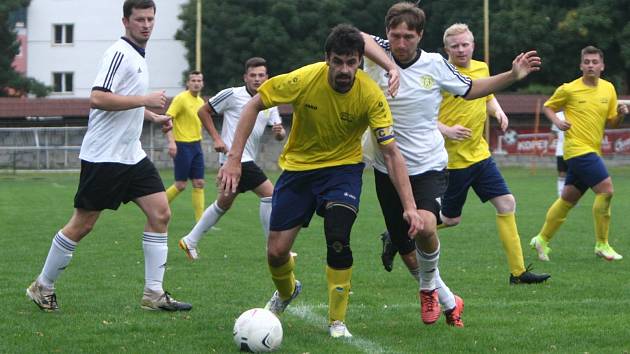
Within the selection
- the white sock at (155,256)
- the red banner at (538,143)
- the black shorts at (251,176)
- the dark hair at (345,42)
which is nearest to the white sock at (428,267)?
the dark hair at (345,42)

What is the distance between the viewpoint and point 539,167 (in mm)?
40094

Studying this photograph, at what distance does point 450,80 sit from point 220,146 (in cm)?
410

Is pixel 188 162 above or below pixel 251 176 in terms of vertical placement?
below

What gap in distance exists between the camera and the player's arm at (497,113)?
366 inches

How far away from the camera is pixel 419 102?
7.23 metres

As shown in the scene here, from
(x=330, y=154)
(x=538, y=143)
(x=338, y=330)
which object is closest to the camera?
(x=338, y=330)

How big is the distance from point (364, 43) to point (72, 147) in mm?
32324

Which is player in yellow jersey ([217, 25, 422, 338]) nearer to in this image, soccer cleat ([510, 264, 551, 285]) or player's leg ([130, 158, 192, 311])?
player's leg ([130, 158, 192, 311])

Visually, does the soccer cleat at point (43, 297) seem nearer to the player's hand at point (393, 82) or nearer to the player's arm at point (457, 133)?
the player's hand at point (393, 82)

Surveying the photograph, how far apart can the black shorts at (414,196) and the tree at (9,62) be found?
1904 inches

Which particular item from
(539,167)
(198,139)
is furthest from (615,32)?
(198,139)

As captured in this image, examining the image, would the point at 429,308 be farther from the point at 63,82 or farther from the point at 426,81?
the point at 63,82

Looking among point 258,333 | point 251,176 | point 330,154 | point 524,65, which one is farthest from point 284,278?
point 251,176

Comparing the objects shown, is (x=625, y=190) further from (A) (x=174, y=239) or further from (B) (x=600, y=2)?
(B) (x=600, y=2)
